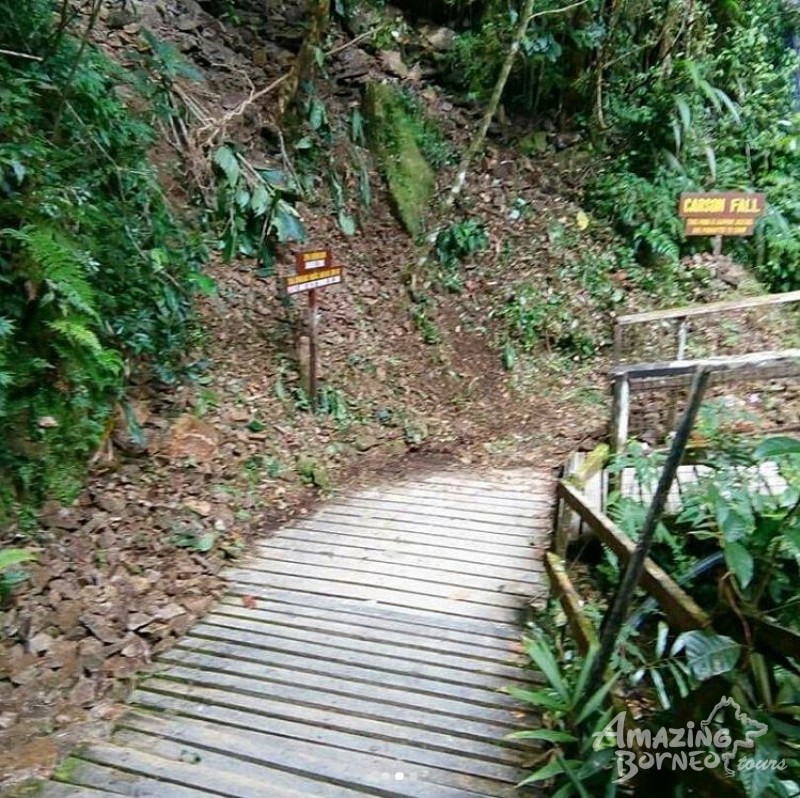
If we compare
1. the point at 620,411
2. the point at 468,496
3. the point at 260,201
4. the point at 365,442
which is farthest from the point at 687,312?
the point at 260,201

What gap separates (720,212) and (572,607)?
7383 mm

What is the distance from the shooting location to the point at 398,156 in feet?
29.2

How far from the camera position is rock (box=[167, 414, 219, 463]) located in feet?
16.1

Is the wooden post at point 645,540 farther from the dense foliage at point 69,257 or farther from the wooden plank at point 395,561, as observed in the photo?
the dense foliage at point 69,257

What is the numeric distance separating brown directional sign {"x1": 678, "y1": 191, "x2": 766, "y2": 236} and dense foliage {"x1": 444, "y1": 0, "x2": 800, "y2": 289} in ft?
2.03

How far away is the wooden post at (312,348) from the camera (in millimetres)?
6156

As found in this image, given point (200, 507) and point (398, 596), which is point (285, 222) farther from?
point (398, 596)

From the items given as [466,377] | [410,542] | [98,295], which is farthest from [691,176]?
[98,295]

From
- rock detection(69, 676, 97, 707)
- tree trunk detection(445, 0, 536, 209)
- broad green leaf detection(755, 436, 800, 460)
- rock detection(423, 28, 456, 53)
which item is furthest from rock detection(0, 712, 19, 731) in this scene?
rock detection(423, 28, 456, 53)

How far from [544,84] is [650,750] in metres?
10.0

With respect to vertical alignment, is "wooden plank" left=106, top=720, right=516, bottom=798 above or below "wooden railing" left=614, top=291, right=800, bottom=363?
below

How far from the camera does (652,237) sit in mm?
9305

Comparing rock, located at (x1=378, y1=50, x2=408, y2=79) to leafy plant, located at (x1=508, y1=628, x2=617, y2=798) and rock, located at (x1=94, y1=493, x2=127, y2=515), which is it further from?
leafy plant, located at (x1=508, y1=628, x2=617, y2=798)

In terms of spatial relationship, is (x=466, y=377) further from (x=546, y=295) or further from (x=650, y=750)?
(x=650, y=750)
